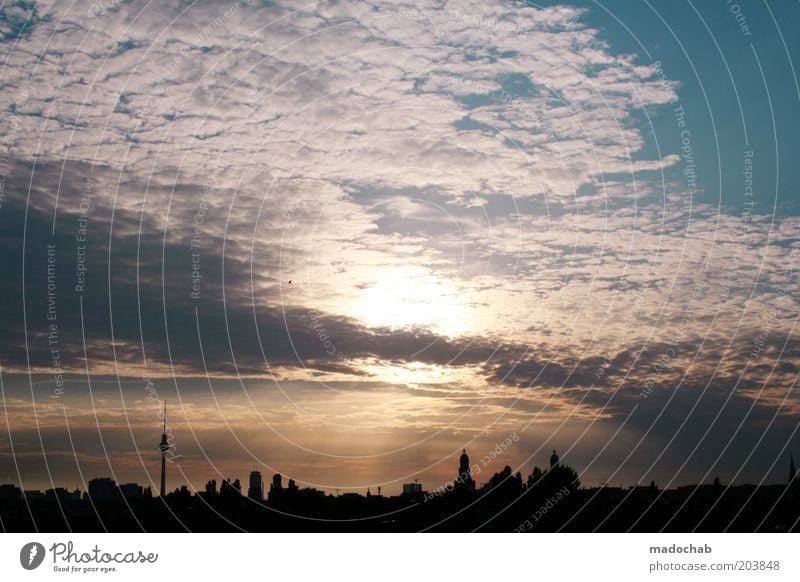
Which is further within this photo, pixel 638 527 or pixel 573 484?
pixel 573 484

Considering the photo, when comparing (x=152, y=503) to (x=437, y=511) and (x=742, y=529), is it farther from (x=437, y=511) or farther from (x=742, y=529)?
(x=742, y=529)

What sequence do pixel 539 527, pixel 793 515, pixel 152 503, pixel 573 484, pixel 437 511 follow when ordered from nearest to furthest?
pixel 152 503 < pixel 437 511 < pixel 793 515 < pixel 539 527 < pixel 573 484
